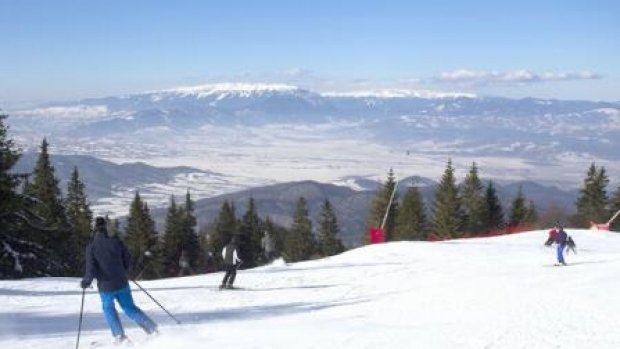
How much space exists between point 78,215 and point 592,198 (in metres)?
50.3

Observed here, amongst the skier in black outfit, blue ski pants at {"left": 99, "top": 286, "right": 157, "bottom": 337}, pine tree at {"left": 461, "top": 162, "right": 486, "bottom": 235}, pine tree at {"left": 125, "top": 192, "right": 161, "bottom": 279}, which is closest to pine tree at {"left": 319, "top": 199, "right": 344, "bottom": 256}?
pine tree at {"left": 461, "top": 162, "right": 486, "bottom": 235}

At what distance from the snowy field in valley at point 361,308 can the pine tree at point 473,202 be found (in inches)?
1763

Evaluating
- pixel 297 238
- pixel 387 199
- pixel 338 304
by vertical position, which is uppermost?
pixel 338 304

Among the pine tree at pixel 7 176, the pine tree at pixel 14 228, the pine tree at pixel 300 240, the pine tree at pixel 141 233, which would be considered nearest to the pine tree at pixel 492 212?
the pine tree at pixel 300 240

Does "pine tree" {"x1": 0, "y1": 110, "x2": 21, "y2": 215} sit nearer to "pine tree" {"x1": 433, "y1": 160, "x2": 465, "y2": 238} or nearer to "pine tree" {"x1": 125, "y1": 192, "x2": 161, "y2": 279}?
"pine tree" {"x1": 125, "y1": 192, "x2": 161, "y2": 279}

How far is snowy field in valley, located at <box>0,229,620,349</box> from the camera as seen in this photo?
38.2ft

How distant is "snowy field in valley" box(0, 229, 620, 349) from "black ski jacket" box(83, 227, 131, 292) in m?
1.06

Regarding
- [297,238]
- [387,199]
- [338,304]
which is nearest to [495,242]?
[338,304]

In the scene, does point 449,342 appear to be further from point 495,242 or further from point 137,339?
point 495,242

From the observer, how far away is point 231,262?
65.4 feet

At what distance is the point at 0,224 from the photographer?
97.8 ft

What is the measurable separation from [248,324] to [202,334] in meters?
1.55

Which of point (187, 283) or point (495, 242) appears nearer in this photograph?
point (187, 283)

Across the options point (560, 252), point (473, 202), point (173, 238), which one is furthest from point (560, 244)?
point (473, 202)
